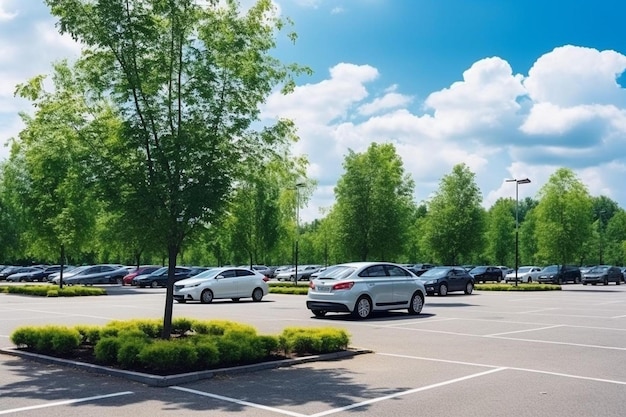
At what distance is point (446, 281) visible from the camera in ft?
113

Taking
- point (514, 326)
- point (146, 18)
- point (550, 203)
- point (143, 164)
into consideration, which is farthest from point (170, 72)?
point (550, 203)

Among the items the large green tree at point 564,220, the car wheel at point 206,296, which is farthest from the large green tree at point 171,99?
the large green tree at point 564,220

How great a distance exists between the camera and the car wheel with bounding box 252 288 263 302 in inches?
1150

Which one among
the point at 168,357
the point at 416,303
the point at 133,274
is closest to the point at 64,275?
the point at 133,274

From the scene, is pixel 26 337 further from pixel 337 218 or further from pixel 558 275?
pixel 558 275

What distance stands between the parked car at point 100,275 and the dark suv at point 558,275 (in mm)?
35205

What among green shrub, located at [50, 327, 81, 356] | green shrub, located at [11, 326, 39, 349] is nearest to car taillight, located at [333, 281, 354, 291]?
green shrub, located at [50, 327, 81, 356]

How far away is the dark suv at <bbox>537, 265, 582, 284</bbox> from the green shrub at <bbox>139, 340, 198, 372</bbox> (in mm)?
51603

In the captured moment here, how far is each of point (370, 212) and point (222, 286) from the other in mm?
12967

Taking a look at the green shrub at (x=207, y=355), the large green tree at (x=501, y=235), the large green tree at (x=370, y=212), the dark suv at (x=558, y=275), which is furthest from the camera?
the large green tree at (x=501, y=235)

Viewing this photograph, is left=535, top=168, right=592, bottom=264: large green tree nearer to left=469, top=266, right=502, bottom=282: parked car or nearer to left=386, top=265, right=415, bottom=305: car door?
left=469, top=266, right=502, bottom=282: parked car

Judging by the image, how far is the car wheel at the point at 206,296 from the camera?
27.8 meters

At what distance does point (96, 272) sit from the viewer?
50312mm

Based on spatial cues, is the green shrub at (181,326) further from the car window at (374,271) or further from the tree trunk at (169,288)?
the car window at (374,271)
